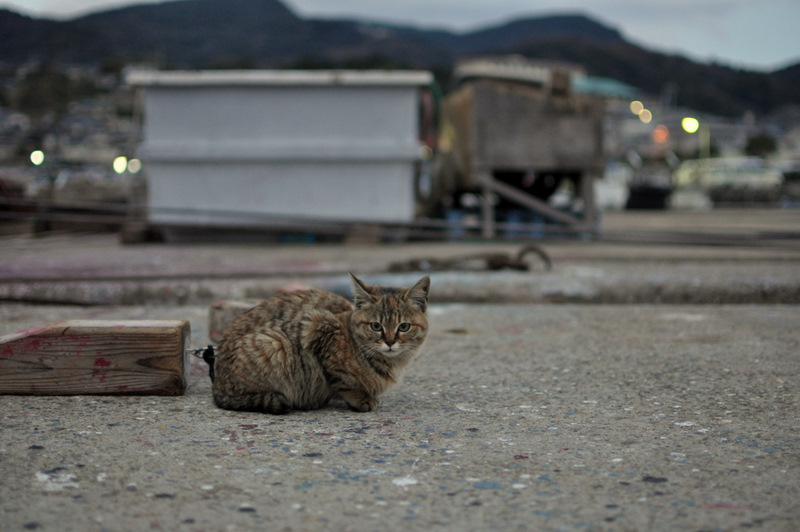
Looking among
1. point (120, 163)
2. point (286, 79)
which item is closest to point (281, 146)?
point (286, 79)

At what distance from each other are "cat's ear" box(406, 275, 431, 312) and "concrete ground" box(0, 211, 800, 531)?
437 mm

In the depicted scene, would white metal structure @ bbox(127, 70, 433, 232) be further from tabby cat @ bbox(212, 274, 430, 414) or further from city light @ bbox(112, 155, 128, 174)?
tabby cat @ bbox(212, 274, 430, 414)

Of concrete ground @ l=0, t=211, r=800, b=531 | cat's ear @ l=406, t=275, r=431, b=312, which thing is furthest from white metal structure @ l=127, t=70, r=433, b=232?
cat's ear @ l=406, t=275, r=431, b=312

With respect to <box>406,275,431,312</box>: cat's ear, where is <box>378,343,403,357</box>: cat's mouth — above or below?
below

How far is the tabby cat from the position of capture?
111 inches

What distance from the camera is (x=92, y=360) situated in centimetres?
296

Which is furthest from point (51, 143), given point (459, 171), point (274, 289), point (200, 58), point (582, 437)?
point (200, 58)

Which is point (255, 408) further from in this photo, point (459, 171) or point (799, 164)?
point (799, 164)

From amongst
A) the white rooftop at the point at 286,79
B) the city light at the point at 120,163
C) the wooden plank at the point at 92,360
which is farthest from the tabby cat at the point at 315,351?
the city light at the point at 120,163

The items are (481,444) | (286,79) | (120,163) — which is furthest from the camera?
(120,163)

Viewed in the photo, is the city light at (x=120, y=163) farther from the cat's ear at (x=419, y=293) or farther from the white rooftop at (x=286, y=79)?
the cat's ear at (x=419, y=293)

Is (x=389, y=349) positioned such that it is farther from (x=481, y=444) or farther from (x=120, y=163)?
(x=120, y=163)

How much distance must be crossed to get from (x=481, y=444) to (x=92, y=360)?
1.70m

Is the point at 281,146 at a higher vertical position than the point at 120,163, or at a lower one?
higher
